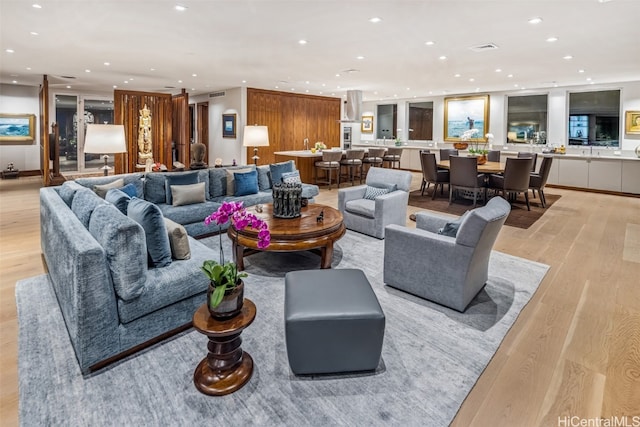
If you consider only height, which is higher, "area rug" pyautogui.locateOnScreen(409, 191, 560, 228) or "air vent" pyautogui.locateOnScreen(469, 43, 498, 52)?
"air vent" pyautogui.locateOnScreen(469, 43, 498, 52)

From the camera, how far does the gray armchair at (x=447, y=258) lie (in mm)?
2775

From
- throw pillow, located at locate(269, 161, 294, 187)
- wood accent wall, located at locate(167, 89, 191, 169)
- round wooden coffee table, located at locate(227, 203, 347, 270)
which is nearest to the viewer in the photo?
round wooden coffee table, located at locate(227, 203, 347, 270)

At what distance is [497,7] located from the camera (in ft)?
12.5

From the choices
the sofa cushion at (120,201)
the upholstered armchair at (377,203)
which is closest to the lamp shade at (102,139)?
the sofa cushion at (120,201)

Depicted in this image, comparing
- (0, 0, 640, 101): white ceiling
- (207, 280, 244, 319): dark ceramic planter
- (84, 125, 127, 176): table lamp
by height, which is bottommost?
(207, 280, 244, 319): dark ceramic planter

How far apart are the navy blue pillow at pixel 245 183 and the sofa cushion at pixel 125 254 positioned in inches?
123

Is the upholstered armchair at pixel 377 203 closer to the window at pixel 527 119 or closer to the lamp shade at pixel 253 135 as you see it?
the lamp shade at pixel 253 135

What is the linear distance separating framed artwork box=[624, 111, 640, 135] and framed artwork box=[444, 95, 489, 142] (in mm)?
3446

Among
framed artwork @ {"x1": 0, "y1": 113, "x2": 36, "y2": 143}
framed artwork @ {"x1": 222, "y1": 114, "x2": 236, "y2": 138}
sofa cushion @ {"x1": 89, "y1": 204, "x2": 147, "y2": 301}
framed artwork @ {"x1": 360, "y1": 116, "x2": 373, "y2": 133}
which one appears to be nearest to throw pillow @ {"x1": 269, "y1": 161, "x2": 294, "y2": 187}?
sofa cushion @ {"x1": 89, "y1": 204, "x2": 147, "y2": 301}

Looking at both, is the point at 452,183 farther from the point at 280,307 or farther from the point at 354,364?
the point at 354,364

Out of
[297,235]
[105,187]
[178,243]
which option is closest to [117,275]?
[178,243]

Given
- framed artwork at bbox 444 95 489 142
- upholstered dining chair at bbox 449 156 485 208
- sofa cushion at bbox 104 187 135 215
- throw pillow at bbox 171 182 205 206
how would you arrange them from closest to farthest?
sofa cushion at bbox 104 187 135 215 → throw pillow at bbox 171 182 205 206 → upholstered dining chair at bbox 449 156 485 208 → framed artwork at bbox 444 95 489 142

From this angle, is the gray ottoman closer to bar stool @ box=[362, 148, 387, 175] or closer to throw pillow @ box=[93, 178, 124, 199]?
throw pillow @ box=[93, 178, 124, 199]

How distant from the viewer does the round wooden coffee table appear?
341cm
